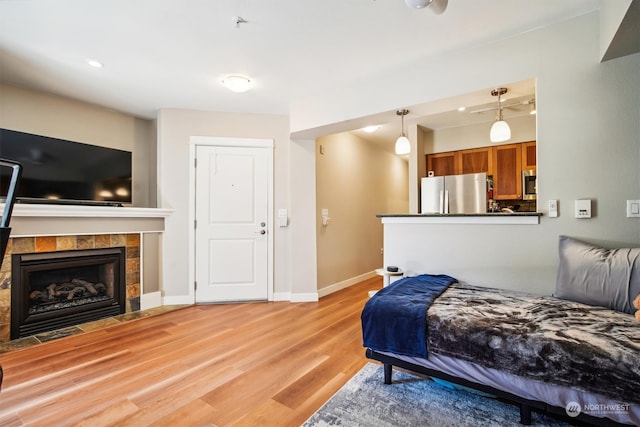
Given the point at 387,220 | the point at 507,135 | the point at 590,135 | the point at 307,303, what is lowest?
the point at 307,303

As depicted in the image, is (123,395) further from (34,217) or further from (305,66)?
(305,66)

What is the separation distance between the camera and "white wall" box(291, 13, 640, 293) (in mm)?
1892

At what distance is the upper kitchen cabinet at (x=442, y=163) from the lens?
4711 millimetres

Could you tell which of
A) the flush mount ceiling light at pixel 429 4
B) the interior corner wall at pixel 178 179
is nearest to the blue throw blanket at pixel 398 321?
the flush mount ceiling light at pixel 429 4

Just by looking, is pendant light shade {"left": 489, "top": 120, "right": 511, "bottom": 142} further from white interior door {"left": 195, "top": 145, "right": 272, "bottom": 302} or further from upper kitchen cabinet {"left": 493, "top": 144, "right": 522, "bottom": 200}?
white interior door {"left": 195, "top": 145, "right": 272, "bottom": 302}

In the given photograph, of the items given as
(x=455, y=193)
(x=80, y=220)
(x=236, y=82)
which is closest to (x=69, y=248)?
(x=80, y=220)

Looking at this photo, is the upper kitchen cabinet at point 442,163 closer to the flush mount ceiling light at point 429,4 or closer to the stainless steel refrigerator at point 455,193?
the stainless steel refrigerator at point 455,193

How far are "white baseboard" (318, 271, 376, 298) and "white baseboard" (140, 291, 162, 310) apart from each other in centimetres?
198

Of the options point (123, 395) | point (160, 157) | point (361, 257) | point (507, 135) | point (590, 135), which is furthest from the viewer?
point (361, 257)

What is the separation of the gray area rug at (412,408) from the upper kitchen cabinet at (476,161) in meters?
3.62

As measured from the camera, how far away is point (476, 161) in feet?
14.9

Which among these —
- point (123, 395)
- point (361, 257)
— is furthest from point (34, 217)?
point (361, 257)

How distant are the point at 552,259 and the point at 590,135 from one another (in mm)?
873

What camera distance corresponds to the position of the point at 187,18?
2.03m
